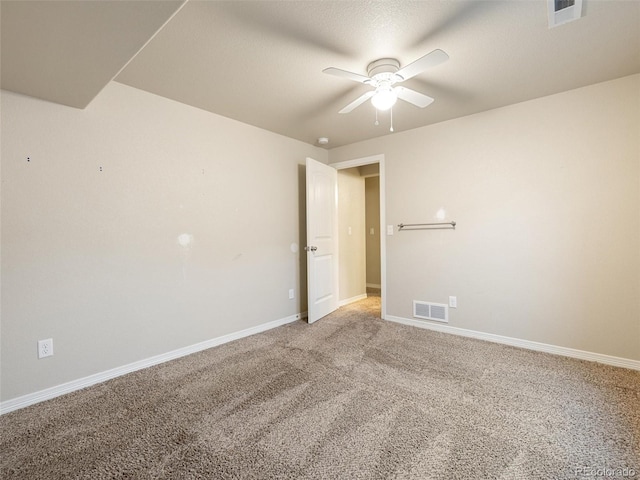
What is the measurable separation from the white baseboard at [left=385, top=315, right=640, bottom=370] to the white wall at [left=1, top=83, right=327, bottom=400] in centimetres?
185

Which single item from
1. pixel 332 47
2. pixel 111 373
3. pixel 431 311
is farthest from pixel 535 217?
pixel 111 373

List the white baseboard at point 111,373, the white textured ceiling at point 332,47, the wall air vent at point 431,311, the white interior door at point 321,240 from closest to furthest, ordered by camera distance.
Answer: the white textured ceiling at point 332,47 → the white baseboard at point 111,373 → the wall air vent at point 431,311 → the white interior door at point 321,240

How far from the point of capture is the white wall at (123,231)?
6.27 ft

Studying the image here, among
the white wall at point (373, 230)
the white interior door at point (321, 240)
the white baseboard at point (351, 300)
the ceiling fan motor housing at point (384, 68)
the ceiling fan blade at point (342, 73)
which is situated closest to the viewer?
the ceiling fan blade at point (342, 73)

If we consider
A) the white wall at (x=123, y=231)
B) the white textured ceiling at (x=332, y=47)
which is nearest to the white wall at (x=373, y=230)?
the white wall at (x=123, y=231)

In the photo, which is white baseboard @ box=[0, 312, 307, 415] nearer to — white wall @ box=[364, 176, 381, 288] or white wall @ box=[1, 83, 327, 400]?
white wall @ box=[1, 83, 327, 400]

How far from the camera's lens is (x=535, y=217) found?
2.68m

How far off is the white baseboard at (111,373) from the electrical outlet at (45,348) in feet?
0.78

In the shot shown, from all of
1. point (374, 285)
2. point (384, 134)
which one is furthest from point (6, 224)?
point (374, 285)

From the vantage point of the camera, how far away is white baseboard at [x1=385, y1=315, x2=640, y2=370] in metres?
2.34

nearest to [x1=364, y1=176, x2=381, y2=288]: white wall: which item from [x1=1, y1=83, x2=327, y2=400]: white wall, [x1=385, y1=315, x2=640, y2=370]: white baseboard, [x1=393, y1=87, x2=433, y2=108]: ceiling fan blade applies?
[x1=385, y1=315, x2=640, y2=370]: white baseboard

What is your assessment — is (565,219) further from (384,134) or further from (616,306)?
(384,134)

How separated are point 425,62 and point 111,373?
311cm

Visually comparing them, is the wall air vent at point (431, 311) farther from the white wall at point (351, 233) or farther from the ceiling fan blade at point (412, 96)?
the ceiling fan blade at point (412, 96)
